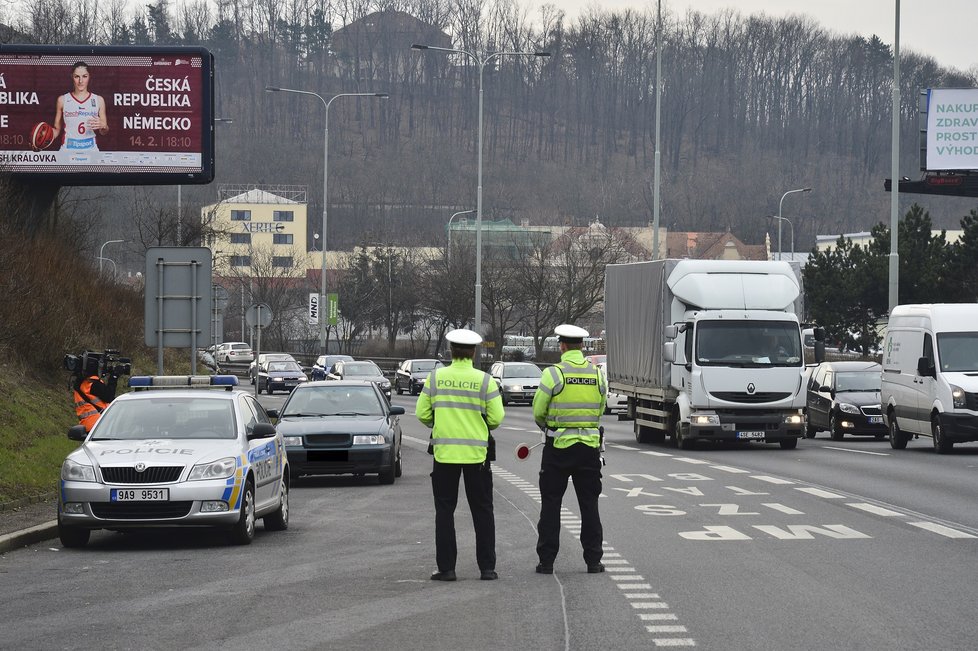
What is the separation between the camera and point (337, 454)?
20.3 meters

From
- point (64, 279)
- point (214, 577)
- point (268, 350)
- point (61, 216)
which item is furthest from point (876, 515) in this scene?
point (268, 350)

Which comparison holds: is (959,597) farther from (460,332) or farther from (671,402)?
(671,402)

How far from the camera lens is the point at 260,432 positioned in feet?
46.1

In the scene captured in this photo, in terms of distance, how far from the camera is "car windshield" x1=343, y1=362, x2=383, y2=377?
165 ft

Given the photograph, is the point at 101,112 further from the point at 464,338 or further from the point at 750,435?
the point at 464,338

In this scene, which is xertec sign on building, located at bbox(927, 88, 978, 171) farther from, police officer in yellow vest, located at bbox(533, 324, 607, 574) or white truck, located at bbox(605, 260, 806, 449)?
police officer in yellow vest, located at bbox(533, 324, 607, 574)

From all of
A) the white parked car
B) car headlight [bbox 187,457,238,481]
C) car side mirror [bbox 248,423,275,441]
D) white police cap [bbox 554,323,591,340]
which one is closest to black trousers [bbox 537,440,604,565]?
white police cap [bbox 554,323,591,340]

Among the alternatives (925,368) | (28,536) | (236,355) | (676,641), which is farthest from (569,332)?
(236,355)

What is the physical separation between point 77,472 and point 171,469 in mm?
803

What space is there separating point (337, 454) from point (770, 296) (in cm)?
1054

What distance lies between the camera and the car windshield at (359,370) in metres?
50.2

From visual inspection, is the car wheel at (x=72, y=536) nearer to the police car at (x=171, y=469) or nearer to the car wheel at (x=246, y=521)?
the police car at (x=171, y=469)

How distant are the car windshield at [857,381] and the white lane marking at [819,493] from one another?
15.0 metres

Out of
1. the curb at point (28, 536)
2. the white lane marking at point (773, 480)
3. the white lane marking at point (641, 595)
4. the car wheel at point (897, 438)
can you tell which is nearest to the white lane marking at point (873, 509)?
the white lane marking at point (773, 480)
